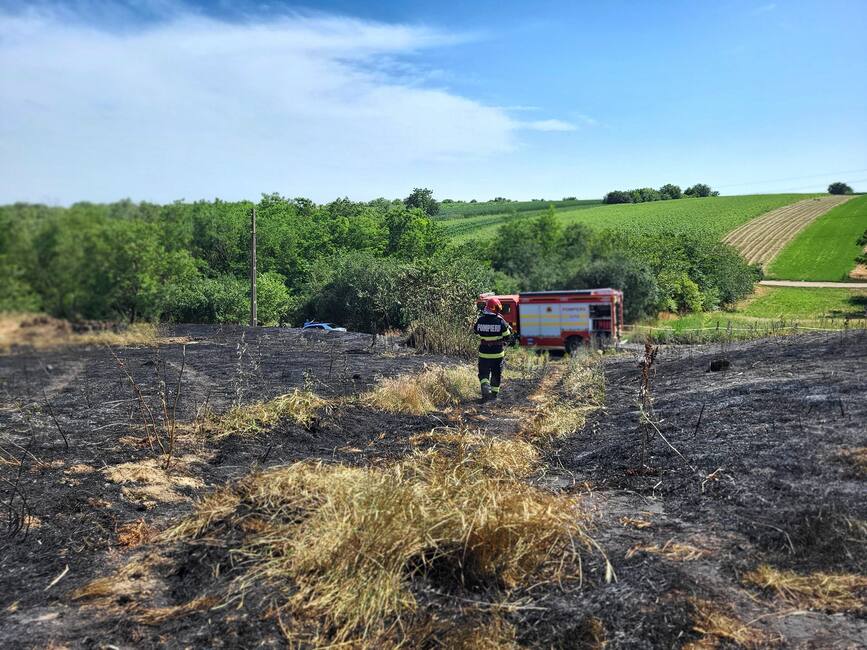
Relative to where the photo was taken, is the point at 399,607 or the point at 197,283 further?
the point at 197,283

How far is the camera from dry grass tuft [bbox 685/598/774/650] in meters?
3.14

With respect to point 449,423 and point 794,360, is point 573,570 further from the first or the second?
point 794,360

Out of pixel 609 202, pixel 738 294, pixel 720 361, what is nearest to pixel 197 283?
pixel 720 361

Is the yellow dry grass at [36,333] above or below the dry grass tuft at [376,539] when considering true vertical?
above

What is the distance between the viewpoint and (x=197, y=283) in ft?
14.0

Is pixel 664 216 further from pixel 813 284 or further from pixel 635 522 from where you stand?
pixel 635 522

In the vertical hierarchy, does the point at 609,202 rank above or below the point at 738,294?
above

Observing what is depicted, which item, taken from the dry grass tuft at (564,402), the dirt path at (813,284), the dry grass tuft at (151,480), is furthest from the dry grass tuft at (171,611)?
the dirt path at (813,284)

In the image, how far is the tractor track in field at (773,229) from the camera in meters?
57.0

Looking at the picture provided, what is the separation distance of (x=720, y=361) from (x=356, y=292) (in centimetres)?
2203

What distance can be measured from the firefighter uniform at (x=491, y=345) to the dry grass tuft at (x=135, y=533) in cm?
603

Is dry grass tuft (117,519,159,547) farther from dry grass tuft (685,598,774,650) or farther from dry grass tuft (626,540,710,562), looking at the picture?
dry grass tuft (685,598,774,650)

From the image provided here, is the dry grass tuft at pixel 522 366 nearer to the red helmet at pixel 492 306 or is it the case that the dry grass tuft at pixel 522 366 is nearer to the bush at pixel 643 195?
the red helmet at pixel 492 306

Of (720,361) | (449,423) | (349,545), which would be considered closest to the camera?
(349,545)
